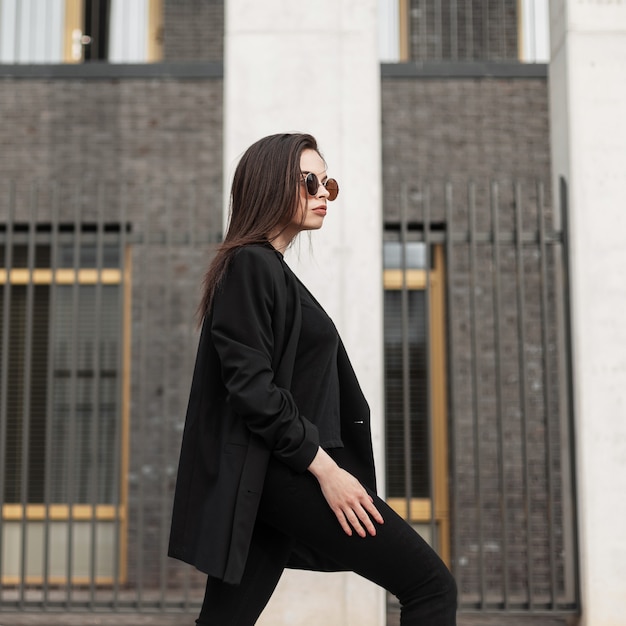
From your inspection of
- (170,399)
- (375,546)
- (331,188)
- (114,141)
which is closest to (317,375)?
(375,546)

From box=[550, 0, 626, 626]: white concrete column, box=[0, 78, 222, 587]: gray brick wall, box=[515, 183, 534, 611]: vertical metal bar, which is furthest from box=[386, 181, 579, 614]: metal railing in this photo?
box=[0, 78, 222, 587]: gray brick wall

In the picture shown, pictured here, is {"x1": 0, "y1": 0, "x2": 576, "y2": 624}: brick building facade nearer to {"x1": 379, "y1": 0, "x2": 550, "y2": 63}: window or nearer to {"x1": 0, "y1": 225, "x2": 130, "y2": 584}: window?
{"x1": 0, "y1": 225, "x2": 130, "y2": 584}: window

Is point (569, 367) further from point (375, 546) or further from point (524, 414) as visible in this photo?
point (375, 546)

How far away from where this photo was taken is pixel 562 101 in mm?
5555

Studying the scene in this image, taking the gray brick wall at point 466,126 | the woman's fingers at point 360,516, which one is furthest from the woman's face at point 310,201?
the gray brick wall at point 466,126

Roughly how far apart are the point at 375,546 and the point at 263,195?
100 centimetres

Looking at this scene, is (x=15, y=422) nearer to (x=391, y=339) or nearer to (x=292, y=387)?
(x=391, y=339)

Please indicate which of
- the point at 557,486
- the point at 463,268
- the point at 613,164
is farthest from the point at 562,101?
the point at 557,486

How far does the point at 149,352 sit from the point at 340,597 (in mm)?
3465

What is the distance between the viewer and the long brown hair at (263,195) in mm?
2664

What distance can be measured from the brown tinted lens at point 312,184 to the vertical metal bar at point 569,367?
3057 mm

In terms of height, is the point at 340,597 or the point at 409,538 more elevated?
the point at 409,538

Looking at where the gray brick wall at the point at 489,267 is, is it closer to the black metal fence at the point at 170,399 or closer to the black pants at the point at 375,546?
the black metal fence at the point at 170,399

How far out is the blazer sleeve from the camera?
245 centimetres
